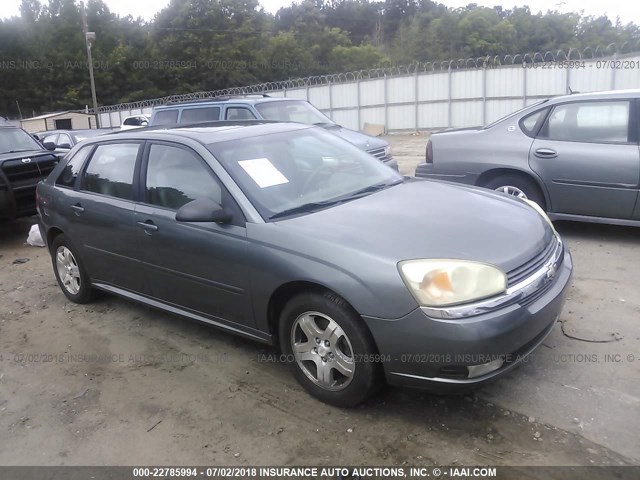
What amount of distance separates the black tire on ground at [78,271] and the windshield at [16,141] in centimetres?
436

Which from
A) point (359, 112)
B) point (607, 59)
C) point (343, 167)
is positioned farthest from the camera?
point (359, 112)

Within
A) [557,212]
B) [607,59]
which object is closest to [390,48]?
[607,59]

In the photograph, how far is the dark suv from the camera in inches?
341

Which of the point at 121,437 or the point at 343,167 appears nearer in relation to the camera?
the point at 121,437

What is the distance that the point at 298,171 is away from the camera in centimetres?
383

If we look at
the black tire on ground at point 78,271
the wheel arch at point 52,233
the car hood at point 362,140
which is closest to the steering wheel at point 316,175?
the black tire on ground at point 78,271

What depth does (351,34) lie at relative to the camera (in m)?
90.4

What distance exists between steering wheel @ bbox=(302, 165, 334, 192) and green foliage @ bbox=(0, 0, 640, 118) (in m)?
49.7

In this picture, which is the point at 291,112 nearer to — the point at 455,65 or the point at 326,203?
the point at 326,203

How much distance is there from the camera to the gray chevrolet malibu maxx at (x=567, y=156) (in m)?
5.48

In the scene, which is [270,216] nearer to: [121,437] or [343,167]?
[343,167]

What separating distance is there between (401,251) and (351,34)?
93.9 meters

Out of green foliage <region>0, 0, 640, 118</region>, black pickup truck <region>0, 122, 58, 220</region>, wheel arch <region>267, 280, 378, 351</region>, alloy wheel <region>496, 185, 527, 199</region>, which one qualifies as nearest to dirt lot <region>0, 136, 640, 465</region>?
wheel arch <region>267, 280, 378, 351</region>

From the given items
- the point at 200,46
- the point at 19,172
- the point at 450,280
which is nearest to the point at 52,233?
the point at 19,172
